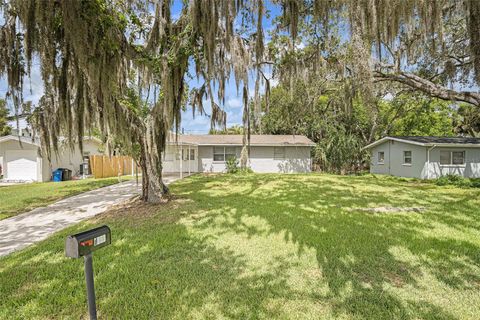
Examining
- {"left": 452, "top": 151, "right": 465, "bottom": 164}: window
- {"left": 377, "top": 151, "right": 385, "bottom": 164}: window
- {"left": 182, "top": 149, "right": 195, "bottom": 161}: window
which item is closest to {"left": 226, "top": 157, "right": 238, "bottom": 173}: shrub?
{"left": 182, "top": 149, "right": 195, "bottom": 161}: window

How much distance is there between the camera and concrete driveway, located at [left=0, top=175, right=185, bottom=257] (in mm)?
5016

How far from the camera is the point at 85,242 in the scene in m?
1.59

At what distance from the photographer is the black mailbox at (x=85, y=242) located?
154 cm

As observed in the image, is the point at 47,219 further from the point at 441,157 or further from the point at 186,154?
the point at 441,157

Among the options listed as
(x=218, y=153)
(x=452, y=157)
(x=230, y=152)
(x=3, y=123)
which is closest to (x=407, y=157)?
(x=452, y=157)

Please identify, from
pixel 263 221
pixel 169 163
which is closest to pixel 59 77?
pixel 263 221

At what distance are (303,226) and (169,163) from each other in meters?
16.0

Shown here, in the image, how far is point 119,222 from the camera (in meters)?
5.94

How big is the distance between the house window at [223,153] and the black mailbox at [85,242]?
59.6 feet

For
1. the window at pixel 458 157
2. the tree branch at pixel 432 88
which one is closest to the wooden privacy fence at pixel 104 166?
the tree branch at pixel 432 88

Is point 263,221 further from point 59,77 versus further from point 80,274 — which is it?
point 59,77

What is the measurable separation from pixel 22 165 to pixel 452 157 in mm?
24047

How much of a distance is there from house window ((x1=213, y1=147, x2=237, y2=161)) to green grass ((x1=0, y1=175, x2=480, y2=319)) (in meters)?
13.8

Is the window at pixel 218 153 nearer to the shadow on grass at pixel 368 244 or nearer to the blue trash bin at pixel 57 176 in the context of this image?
the blue trash bin at pixel 57 176
